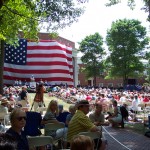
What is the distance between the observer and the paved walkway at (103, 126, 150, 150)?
336 inches

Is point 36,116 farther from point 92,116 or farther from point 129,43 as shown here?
point 129,43

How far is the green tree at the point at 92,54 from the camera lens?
193 ft

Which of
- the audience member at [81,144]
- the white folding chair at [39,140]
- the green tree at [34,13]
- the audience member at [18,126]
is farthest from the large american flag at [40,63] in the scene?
the audience member at [81,144]

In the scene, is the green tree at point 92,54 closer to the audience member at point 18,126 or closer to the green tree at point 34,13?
the green tree at point 34,13

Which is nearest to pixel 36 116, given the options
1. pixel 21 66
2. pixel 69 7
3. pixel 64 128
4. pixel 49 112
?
pixel 49 112

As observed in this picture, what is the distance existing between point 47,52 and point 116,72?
1435 cm

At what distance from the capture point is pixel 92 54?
60281 millimetres

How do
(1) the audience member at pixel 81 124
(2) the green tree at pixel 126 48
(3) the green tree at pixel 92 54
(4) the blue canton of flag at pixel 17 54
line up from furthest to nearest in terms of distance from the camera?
(3) the green tree at pixel 92 54 → (2) the green tree at pixel 126 48 → (4) the blue canton of flag at pixel 17 54 → (1) the audience member at pixel 81 124

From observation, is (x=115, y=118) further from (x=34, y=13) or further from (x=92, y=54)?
(x=92, y=54)

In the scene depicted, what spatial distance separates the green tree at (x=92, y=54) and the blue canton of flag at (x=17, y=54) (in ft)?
69.9

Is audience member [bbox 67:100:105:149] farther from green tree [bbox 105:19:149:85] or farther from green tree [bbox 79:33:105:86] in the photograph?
green tree [bbox 79:33:105:86]

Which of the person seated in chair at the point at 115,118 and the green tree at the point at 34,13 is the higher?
the green tree at the point at 34,13

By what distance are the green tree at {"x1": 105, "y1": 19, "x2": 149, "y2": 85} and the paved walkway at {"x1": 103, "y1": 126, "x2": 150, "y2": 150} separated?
1544 inches

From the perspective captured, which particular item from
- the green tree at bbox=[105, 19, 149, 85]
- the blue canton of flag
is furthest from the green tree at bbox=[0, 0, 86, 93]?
the green tree at bbox=[105, 19, 149, 85]
